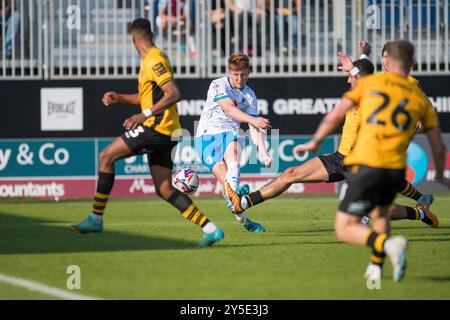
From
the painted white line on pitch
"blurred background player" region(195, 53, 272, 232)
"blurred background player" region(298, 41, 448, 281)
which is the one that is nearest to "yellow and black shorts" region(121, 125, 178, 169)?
"blurred background player" region(195, 53, 272, 232)

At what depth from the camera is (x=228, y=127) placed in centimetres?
1337

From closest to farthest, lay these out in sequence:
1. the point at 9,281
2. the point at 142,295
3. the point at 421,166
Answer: the point at 142,295 → the point at 9,281 → the point at 421,166

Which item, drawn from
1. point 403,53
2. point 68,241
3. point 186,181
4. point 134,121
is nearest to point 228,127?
point 186,181

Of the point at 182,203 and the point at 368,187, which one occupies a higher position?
the point at 368,187

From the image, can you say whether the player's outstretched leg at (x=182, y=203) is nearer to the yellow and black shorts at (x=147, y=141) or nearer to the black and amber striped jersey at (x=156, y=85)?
the yellow and black shorts at (x=147, y=141)

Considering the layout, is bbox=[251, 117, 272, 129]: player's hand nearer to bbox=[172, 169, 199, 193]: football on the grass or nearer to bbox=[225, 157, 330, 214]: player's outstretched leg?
bbox=[225, 157, 330, 214]: player's outstretched leg

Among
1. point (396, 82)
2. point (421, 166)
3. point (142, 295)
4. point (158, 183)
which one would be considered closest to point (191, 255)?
point (158, 183)

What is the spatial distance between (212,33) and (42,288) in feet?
44.9

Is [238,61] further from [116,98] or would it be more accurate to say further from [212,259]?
[212,259]

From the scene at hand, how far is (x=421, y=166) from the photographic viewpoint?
20.2 metres

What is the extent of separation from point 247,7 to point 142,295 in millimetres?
14192

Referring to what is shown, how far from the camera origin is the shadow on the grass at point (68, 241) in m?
11.2

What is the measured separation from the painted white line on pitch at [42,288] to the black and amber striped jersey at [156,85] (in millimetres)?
2736
